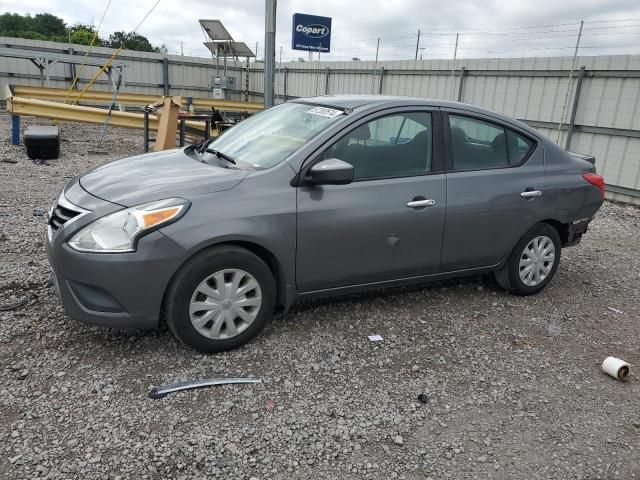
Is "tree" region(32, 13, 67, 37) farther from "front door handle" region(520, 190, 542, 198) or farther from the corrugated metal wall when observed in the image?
"front door handle" region(520, 190, 542, 198)

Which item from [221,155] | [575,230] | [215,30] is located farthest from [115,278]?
[215,30]

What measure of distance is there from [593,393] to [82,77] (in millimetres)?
22345

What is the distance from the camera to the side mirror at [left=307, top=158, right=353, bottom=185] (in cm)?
345

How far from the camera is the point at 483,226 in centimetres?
428

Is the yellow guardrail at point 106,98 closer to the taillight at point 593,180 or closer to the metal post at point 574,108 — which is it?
the metal post at point 574,108

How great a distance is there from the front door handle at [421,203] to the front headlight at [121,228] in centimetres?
167

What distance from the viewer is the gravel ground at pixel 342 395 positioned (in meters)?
2.62

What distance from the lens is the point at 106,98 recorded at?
1695cm

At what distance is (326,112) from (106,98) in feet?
49.5

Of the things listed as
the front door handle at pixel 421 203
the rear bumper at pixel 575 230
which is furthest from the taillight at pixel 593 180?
the front door handle at pixel 421 203

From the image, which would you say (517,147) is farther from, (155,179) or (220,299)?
(155,179)

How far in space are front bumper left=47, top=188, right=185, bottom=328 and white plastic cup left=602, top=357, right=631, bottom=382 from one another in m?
2.92

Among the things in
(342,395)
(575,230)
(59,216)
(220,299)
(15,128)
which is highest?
(59,216)

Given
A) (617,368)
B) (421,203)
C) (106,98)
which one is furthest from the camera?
(106,98)
